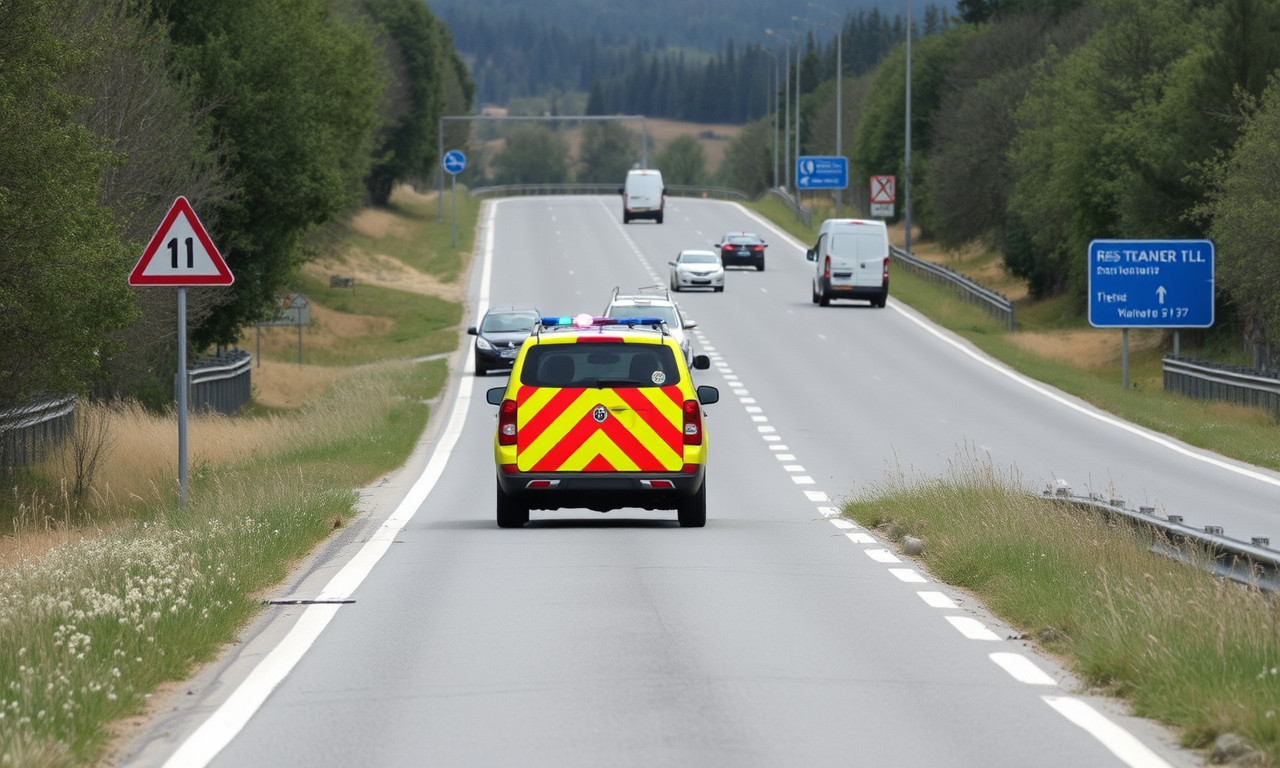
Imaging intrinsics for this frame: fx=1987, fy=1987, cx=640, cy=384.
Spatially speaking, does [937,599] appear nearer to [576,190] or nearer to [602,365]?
[602,365]

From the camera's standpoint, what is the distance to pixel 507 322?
4519 cm

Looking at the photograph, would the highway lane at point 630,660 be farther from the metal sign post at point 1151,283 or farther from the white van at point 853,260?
the white van at point 853,260

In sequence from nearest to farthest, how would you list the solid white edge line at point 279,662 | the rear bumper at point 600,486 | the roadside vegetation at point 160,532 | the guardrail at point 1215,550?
1. the solid white edge line at point 279,662
2. the roadside vegetation at point 160,532
3. the guardrail at point 1215,550
4. the rear bumper at point 600,486

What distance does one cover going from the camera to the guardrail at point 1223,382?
37656 mm

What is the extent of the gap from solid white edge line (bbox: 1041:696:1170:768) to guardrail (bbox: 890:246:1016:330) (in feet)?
164

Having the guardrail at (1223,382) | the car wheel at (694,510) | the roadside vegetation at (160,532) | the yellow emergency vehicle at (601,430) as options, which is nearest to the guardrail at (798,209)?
the roadside vegetation at (160,532)

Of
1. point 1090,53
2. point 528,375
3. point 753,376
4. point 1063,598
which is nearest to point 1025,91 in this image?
point 1090,53

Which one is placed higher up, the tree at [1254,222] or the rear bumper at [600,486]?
the tree at [1254,222]

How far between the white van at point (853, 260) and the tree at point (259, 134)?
18.0m

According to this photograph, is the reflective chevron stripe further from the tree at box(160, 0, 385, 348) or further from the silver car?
the silver car

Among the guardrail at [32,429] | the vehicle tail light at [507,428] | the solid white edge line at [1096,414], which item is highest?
the vehicle tail light at [507,428]

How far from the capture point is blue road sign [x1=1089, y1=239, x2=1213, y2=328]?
39.8 metres

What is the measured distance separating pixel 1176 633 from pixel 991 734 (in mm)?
1751

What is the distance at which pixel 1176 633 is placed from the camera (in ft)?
30.3
